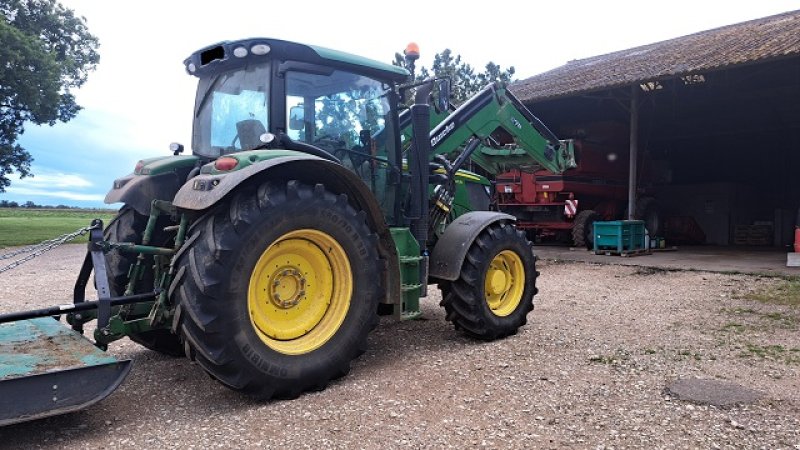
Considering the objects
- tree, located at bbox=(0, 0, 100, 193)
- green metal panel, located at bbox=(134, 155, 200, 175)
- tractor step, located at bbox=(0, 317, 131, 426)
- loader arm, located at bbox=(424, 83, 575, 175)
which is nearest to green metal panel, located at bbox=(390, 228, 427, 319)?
loader arm, located at bbox=(424, 83, 575, 175)

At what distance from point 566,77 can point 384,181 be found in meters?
13.1

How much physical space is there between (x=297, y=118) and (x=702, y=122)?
60.9 feet

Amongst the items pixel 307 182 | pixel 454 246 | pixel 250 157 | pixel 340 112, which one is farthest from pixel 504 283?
pixel 250 157

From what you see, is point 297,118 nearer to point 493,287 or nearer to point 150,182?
point 150,182

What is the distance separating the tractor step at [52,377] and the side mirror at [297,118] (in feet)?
6.42

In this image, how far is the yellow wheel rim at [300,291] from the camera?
3.63 m

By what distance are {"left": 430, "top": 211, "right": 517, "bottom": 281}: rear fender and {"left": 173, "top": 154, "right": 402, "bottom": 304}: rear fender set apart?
0.79m

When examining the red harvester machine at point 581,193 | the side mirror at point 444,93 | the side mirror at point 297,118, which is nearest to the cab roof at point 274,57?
the side mirror at point 297,118

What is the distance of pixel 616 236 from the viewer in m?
Result: 12.7

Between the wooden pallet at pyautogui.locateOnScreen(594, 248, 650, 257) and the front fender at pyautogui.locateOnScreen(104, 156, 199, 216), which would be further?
the wooden pallet at pyautogui.locateOnScreen(594, 248, 650, 257)

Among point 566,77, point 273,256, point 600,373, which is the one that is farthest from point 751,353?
point 566,77

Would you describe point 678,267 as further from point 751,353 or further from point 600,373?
point 600,373

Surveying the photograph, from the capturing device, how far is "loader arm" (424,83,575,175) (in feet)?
18.4

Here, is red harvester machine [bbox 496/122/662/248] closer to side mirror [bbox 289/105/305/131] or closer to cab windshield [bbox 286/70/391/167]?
cab windshield [bbox 286/70/391/167]
